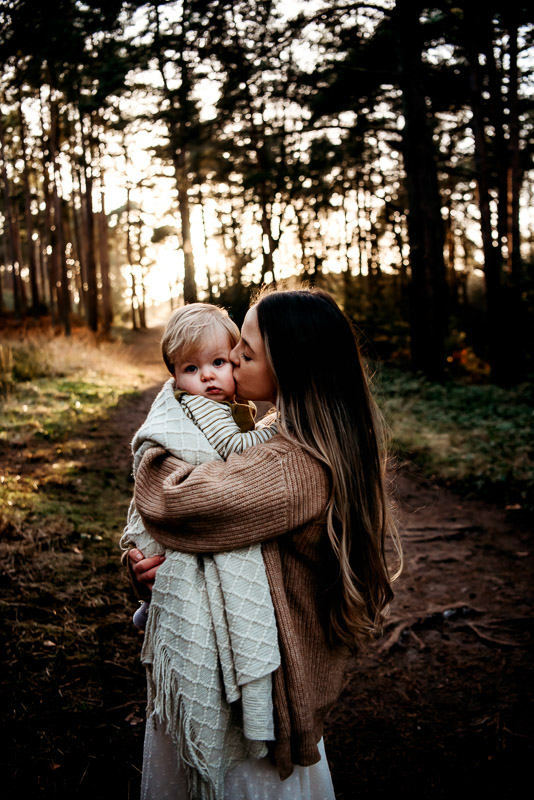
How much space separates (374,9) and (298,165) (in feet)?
10.5

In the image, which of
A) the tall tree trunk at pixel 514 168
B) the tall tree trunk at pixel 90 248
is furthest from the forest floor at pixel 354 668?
the tall tree trunk at pixel 90 248

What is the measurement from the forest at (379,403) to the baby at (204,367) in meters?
0.47

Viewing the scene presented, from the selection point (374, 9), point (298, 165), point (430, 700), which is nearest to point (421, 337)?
point (298, 165)

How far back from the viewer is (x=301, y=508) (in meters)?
1.48

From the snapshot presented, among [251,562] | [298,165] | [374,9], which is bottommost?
[251,562]

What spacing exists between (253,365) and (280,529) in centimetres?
54

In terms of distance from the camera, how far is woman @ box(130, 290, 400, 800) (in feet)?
4.80

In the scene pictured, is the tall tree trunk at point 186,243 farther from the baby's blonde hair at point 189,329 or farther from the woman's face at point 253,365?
the woman's face at point 253,365

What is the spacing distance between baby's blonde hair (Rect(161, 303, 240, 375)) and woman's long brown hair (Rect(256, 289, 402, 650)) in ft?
1.07

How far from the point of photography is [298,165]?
36.8 feet

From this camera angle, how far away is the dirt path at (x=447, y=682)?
8.60ft

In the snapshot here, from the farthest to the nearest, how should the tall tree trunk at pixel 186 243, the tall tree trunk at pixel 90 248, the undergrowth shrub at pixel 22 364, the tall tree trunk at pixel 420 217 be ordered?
the tall tree trunk at pixel 90 248 → the tall tree trunk at pixel 186 243 → the tall tree trunk at pixel 420 217 → the undergrowth shrub at pixel 22 364

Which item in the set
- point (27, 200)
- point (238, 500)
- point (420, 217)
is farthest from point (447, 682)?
point (27, 200)

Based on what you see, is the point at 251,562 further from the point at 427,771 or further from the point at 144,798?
the point at 427,771
